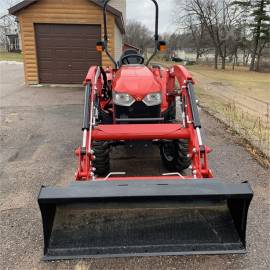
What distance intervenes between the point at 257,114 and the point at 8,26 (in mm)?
68753

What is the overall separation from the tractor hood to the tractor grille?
0.38ft

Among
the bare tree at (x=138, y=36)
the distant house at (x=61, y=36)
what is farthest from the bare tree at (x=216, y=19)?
the distant house at (x=61, y=36)

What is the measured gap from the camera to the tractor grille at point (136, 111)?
12.8 ft

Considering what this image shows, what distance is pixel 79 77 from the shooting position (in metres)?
12.5

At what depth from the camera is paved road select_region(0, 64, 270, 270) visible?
2.58 m

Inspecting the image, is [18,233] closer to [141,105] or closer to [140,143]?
[140,143]

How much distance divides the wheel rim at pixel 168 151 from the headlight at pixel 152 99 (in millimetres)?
559

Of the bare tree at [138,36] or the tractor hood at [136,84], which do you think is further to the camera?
the bare tree at [138,36]

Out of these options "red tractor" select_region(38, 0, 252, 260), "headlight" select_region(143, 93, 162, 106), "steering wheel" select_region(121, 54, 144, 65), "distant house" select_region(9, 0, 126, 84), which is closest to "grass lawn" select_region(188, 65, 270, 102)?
"distant house" select_region(9, 0, 126, 84)

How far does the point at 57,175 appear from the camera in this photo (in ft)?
13.9

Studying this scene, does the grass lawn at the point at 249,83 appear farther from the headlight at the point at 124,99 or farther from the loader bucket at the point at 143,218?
the loader bucket at the point at 143,218

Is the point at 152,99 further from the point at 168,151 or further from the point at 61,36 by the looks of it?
the point at 61,36

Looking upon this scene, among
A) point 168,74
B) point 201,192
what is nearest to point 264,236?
point 201,192

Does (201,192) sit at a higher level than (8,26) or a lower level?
lower
